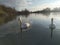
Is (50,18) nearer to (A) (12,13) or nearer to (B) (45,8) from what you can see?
(B) (45,8)

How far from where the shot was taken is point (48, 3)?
1462 millimetres

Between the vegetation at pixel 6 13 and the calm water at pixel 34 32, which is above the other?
the vegetation at pixel 6 13

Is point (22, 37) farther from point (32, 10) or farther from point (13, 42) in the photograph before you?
point (32, 10)

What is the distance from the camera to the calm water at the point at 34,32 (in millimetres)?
1414

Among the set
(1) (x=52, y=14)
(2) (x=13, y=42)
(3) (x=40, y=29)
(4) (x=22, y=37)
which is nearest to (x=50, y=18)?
(1) (x=52, y=14)

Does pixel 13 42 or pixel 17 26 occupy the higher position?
pixel 17 26

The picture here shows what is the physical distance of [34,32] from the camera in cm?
145

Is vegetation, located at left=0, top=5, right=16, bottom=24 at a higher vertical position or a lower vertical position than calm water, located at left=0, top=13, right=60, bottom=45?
higher

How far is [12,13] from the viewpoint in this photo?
145 cm

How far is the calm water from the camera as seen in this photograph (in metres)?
1.41

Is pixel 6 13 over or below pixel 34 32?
over

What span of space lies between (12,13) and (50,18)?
1.45ft

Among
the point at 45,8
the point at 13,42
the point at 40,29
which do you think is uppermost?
the point at 45,8

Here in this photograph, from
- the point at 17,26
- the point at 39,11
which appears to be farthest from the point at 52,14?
the point at 17,26
